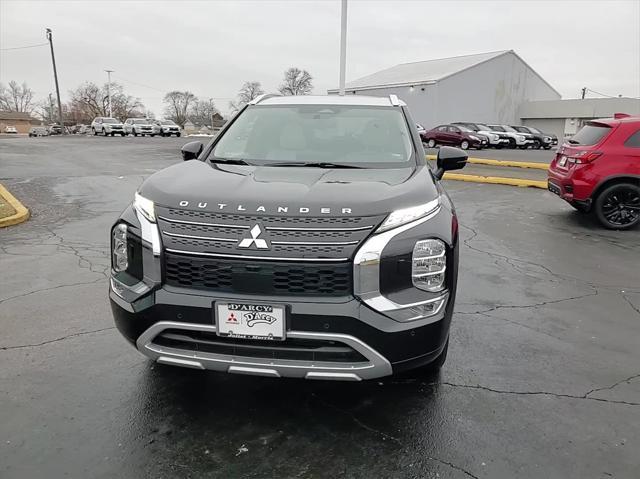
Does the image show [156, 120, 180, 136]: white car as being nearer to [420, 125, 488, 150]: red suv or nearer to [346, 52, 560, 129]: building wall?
[346, 52, 560, 129]: building wall

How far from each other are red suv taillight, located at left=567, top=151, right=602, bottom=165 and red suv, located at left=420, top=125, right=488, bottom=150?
20816mm

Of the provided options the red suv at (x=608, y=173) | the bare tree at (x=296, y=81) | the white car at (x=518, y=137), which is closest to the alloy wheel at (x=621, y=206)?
the red suv at (x=608, y=173)

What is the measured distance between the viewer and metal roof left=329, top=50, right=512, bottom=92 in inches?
1693

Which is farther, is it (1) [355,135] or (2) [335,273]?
(1) [355,135]

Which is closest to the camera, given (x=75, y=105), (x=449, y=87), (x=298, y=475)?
(x=298, y=475)

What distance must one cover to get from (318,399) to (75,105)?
338ft

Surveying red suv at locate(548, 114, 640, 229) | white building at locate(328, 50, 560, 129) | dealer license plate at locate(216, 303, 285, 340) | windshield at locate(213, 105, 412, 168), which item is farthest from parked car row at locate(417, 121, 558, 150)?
dealer license plate at locate(216, 303, 285, 340)

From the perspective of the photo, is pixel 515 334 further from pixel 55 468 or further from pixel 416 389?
pixel 55 468

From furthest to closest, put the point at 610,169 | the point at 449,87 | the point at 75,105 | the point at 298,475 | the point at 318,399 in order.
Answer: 1. the point at 75,105
2. the point at 449,87
3. the point at 610,169
4. the point at 318,399
5. the point at 298,475

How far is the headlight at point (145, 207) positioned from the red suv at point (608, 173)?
24.3 ft

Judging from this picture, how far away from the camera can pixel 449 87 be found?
4138 cm

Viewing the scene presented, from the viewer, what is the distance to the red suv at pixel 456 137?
28.5m

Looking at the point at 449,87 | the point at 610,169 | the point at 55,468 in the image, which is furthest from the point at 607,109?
the point at 55,468

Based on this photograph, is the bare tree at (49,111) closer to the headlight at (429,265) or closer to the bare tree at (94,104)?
the bare tree at (94,104)
